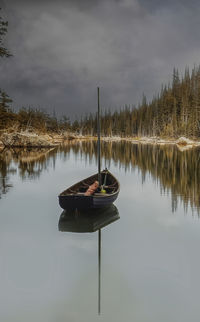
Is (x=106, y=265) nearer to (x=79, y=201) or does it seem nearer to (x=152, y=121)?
(x=79, y=201)

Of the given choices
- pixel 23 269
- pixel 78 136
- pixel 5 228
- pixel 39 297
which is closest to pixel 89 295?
pixel 39 297

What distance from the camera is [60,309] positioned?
17.7ft

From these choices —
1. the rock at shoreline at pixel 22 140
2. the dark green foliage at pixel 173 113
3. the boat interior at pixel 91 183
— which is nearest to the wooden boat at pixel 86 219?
the boat interior at pixel 91 183

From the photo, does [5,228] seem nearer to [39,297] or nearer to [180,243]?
[39,297]

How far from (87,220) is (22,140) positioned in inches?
1970

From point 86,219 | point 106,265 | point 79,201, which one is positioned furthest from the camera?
point 86,219

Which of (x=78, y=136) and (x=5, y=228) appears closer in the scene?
(x=5, y=228)

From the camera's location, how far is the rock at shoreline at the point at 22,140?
56.2m

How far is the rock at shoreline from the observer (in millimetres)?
56219

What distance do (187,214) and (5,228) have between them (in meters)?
7.39

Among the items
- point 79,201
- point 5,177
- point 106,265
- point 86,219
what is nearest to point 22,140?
point 5,177

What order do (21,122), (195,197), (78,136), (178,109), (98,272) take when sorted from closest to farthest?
(98,272) → (195,197) → (21,122) → (178,109) → (78,136)

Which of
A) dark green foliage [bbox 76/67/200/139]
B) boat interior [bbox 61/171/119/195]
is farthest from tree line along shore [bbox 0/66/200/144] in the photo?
boat interior [bbox 61/171/119/195]

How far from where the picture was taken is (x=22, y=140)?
189 ft
